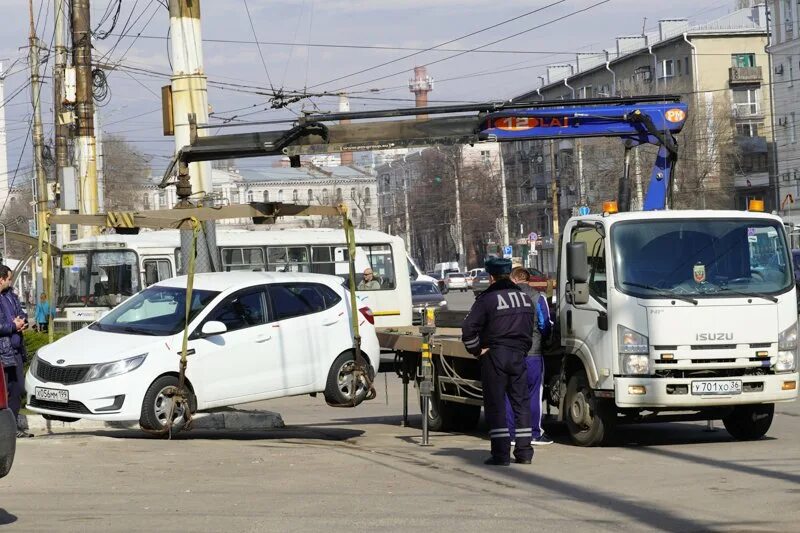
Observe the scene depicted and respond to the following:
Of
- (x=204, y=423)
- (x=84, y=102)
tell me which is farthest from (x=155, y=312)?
(x=84, y=102)

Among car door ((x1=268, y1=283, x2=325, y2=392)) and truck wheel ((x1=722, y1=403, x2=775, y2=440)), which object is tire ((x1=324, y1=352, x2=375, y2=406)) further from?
truck wheel ((x1=722, y1=403, x2=775, y2=440))

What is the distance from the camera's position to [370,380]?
1511cm

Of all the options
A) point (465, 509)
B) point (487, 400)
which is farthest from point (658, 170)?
point (465, 509)

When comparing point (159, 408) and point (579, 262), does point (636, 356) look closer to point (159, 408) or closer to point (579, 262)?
point (579, 262)

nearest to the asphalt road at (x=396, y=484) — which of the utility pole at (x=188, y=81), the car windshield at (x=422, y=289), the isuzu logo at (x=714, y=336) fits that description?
the isuzu logo at (x=714, y=336)

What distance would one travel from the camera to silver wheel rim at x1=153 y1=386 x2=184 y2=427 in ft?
44.6

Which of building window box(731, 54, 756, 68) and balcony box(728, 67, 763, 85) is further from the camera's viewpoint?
building window box(731, 54, 756, 68)

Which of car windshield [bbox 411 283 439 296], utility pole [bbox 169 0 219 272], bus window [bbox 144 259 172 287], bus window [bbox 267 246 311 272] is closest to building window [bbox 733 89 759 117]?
car windshield [bbox 411 283 439 296]

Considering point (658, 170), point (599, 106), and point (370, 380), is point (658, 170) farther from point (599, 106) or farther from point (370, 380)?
point (370, 380)

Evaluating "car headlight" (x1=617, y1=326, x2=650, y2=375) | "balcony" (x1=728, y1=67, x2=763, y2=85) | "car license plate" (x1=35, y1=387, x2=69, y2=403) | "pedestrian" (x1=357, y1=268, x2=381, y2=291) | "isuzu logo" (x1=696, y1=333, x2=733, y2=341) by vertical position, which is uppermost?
"balcony" (x1=728, y1=67, x2=763, y2=85)

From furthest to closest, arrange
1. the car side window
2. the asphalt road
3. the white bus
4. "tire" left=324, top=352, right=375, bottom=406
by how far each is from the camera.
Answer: the white bus < "tire" left=324, top=352, right=375, bottom=406 < the car side window < the asphalt road

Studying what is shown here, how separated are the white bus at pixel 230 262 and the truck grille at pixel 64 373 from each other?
14.5 m

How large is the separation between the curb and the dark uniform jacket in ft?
16.0

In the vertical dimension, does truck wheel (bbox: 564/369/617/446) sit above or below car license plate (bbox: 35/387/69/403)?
below
